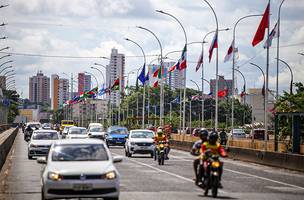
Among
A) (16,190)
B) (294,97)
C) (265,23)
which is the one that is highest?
(265,23)

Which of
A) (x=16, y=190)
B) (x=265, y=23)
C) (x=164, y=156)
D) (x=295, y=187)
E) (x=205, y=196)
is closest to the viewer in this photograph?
(x=205, y=196)

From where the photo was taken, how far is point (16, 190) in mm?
21094

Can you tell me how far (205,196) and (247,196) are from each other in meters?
1.12


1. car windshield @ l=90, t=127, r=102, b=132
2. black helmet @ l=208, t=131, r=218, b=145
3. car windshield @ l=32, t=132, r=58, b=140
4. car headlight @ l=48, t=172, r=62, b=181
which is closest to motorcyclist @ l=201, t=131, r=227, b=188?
black helmet @ l=208, t=131, r=218, b=145

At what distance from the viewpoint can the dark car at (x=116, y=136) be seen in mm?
58406

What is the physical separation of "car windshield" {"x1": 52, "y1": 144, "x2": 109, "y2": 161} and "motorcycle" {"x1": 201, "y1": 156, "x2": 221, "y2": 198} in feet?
8.70

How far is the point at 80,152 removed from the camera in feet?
56.5

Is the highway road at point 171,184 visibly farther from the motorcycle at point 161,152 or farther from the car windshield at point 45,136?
the car windshield at point 45,136

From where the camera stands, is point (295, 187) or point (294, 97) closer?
point (295, 187)

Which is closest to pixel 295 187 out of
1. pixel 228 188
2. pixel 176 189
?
pixel 228 188

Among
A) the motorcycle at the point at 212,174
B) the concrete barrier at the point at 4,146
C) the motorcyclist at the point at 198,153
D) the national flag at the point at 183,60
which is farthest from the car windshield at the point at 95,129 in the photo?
the motorcycle at the point at 212,174

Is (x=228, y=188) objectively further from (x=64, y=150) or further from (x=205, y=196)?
(x=64, y=150)

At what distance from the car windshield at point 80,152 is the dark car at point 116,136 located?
40873mm

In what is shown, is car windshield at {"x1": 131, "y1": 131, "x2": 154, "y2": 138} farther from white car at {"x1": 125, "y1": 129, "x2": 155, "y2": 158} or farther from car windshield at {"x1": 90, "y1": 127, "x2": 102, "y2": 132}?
car windshield at {"x1": 90, "y1": 127, "x2": 102, "y2": 132}
